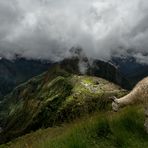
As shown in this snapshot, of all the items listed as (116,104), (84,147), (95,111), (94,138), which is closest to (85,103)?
(95,111)

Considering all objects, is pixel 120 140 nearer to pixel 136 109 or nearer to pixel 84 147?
pixel 84 147

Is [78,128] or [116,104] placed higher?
[116,104]

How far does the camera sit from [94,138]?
13281 millimetres

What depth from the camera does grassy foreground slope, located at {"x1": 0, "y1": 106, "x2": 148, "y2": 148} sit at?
12586mm

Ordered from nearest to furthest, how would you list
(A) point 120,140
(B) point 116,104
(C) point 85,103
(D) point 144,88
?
1. (A) point 120,140
2. (C) point 85,103
3. (D) point 144,88
4. (B) point 116,104

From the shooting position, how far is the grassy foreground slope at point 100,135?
41.3 ft

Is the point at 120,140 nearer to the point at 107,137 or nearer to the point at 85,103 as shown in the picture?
the point at 107,137

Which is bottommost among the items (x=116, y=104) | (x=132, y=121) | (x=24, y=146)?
(x=24, y=146)

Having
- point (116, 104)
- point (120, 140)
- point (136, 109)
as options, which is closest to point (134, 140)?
point (120, 140)

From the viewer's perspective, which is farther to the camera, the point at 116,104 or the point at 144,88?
the point at 116,104

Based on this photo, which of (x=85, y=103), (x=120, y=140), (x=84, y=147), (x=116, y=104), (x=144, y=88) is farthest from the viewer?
(x=116, y=104)

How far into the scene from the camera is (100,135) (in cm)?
1356

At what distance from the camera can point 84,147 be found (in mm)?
12086

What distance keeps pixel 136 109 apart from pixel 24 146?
215 inches
